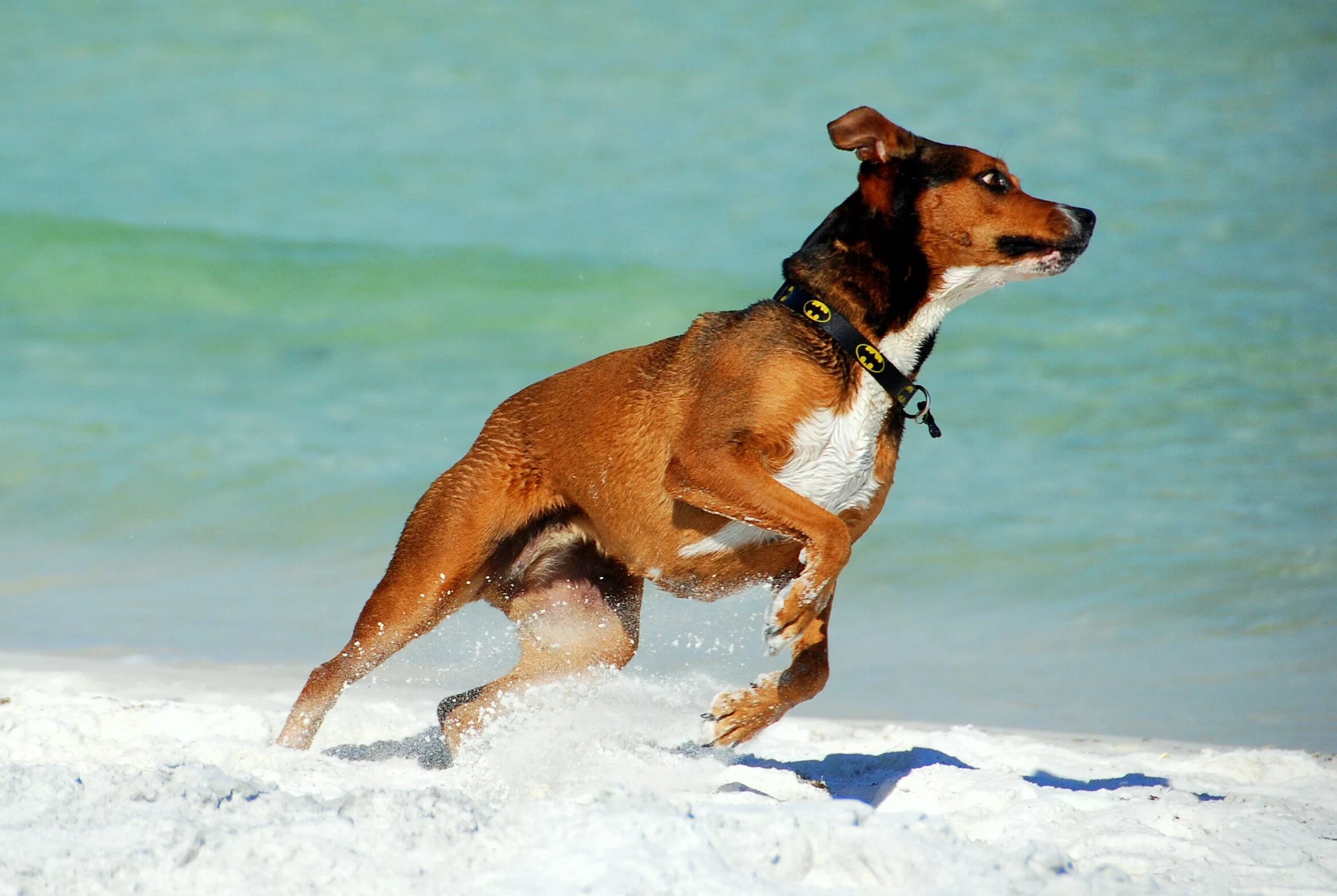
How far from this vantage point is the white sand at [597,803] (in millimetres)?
3025

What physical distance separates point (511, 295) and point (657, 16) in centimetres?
650

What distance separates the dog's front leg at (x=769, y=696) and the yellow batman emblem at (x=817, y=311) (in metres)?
0.94

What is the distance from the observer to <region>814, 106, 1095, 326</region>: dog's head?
480 centimetres

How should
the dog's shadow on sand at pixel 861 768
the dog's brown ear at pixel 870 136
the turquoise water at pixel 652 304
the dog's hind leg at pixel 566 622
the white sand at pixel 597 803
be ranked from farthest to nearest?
the turquoise water at pixel 652 304
the dog's hind leg at pixel 566 622
the dog's shadow on sand at pixel 861 768
the dog's brown ear at pixel 870 136
the white sand at pixel 597 803

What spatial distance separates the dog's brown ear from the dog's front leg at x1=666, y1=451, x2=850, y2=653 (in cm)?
116

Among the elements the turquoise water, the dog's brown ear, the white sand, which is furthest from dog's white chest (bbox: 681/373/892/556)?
the turquoise water

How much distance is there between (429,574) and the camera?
5215 mm

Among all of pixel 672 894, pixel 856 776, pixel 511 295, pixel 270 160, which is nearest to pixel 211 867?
pixel 672 894

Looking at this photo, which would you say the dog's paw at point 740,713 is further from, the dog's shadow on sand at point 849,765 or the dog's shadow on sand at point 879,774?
the dog's shadow on sand at point 879,774

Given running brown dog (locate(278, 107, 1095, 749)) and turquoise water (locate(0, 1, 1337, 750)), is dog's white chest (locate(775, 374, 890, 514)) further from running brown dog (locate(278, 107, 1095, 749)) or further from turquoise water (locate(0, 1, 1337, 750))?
turquoise water (locate(0, 1, 1337, 750))

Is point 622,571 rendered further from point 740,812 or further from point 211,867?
point 211,867

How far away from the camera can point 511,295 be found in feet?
58.3

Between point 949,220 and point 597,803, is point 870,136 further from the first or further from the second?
point 597,803

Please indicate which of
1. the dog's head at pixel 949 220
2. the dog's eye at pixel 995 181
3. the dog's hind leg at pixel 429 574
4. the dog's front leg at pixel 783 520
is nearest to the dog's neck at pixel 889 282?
the dog's head at pixel 949 220
